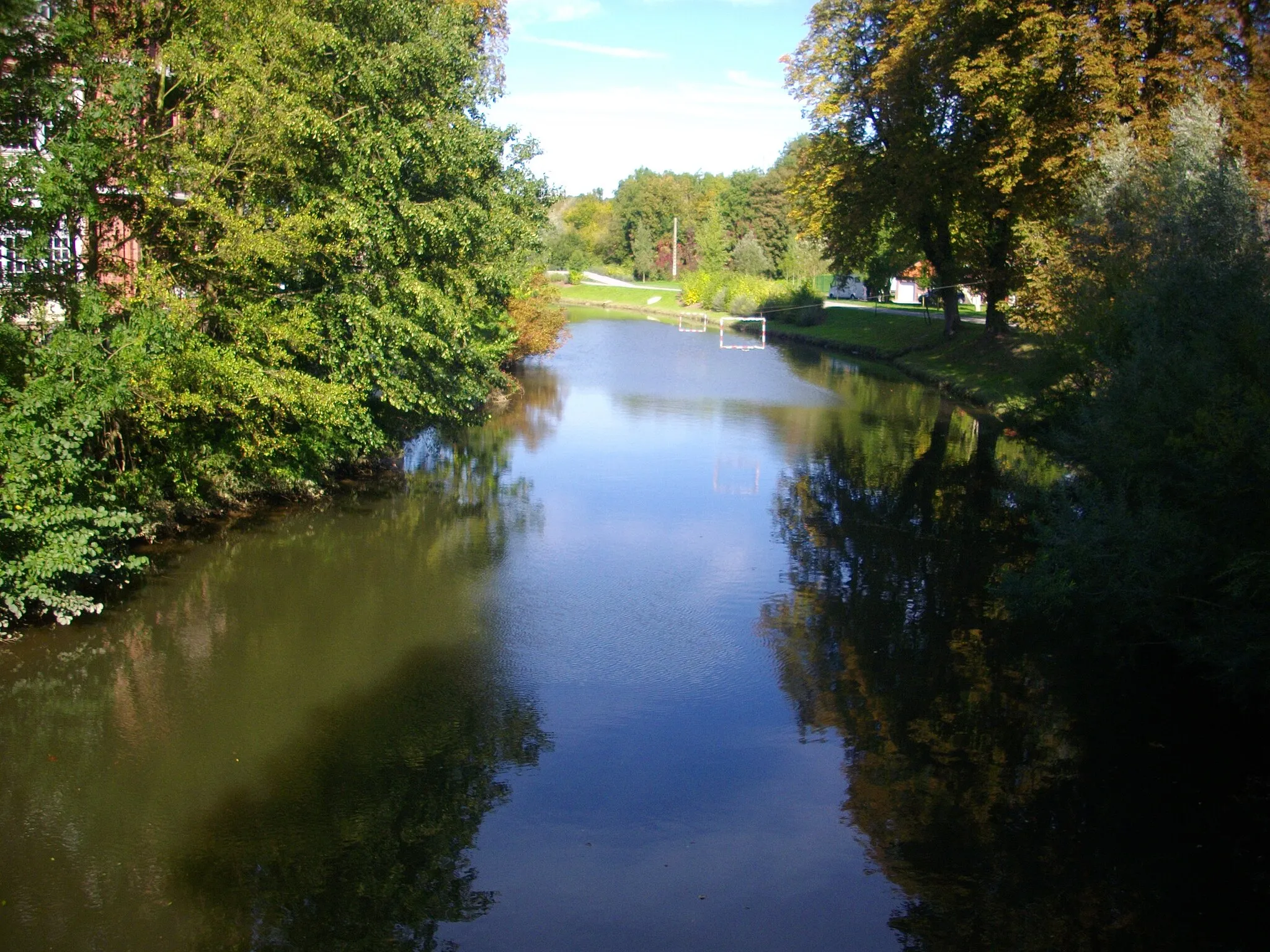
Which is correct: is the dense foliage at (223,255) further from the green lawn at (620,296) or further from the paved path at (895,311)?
the green lawn at (620,296)

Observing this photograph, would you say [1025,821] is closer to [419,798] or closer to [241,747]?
[419,798]

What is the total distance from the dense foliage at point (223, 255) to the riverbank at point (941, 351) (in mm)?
12943

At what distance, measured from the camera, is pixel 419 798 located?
9.48 meters

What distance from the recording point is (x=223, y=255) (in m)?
15.2

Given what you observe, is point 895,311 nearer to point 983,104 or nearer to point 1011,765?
point 983,104

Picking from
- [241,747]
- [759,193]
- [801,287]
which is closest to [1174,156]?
[241,747]

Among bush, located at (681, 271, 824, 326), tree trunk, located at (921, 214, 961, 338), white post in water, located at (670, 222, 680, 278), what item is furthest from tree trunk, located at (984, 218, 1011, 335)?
white post in water, located at (670, 222, 680, 278)

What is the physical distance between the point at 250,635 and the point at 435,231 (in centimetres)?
733

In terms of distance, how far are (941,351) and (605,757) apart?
34480mm

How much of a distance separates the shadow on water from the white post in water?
97.4 m

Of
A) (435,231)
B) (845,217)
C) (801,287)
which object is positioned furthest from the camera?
(801,287)

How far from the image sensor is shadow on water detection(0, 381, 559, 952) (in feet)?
25.8

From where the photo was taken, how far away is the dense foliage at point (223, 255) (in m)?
12.2

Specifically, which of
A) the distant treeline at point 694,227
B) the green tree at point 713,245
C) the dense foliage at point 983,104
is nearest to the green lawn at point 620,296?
the distant treeline at point 694,227
